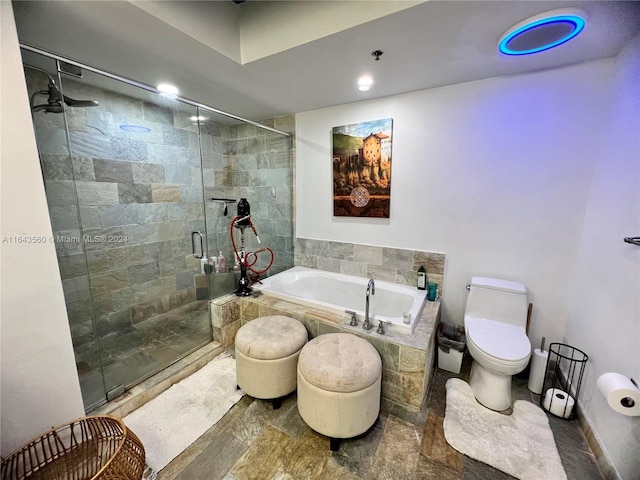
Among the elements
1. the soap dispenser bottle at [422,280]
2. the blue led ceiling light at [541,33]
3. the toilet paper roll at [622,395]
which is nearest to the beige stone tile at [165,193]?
the soap dispenser bottle at [422,280]

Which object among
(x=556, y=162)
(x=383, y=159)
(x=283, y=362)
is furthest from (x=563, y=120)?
(x=283, y=362)

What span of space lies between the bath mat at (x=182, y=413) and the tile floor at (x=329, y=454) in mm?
75

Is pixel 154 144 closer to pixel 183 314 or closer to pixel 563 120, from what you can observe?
pixel 183 314

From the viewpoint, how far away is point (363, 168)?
2.66m

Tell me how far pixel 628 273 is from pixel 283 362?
2.08 meters

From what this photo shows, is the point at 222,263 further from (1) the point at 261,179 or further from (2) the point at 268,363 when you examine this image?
(2) the point at 268,363

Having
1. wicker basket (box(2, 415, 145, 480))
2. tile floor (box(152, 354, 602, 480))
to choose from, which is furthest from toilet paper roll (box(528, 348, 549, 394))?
wicker basket (box(2, 415, 145, 480))

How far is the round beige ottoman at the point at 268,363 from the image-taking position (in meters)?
1.72

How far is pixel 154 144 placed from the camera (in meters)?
2.73

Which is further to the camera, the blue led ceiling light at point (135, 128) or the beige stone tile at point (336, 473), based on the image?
the blue led ceiling light at point (135, 128)

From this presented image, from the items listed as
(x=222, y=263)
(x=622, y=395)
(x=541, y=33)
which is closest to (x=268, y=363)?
(x=222, y=263)

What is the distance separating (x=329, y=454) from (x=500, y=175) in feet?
7.87

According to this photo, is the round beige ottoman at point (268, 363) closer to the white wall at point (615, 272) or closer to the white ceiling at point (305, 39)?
the white wall at point (615, 272)

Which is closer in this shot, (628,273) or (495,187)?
(628,273)
